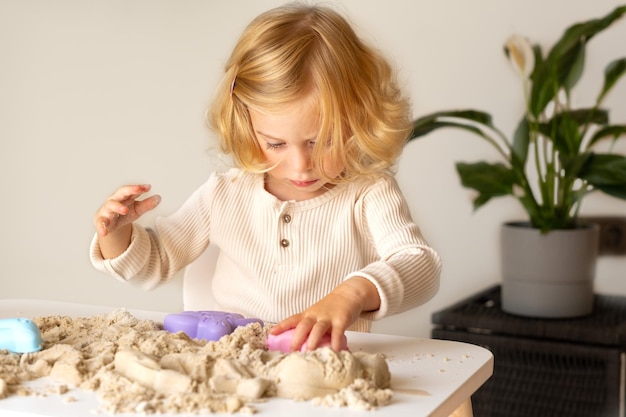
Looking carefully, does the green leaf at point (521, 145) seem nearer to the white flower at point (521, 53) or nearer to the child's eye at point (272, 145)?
the white flower at point (521, 53)

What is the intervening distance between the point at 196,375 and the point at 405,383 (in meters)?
0.17

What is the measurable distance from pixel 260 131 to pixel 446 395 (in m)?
0.48

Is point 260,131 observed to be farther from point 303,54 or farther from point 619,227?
point 619,227

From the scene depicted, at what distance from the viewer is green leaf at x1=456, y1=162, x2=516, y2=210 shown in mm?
1659

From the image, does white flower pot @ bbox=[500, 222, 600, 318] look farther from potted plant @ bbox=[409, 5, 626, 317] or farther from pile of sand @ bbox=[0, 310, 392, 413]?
pile of sand @ bbox=[0, 310, 392, 413]

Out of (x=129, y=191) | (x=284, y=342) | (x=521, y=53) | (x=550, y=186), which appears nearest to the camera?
(x=284, y=342)

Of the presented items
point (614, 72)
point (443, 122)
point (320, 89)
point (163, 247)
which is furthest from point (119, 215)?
point (614, 72)

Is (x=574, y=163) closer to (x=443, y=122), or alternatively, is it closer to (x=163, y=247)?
(x=443, y=122)

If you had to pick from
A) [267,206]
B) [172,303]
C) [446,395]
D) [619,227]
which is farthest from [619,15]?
[172,303]

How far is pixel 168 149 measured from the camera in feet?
7.47

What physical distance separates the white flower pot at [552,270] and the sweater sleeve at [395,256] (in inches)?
24.7

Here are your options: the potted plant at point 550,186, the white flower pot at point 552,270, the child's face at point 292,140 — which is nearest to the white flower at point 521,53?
the potted plant at point 550,186

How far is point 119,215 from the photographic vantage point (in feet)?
3.30

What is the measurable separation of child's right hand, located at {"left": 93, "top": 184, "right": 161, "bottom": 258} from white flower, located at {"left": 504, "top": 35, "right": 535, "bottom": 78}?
0.98m
